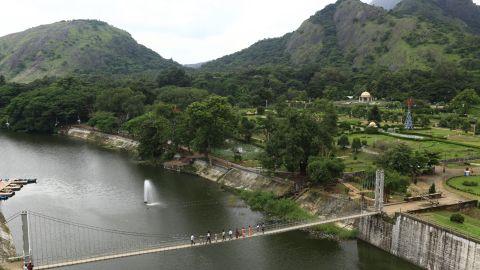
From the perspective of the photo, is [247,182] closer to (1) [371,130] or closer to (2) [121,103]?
(1) [371,130]

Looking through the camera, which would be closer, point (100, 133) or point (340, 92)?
point (100, 133)

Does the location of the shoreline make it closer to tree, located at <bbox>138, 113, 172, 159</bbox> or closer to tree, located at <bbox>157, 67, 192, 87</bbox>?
tree, located at <bbox>138, 113, 172, 159</bbox>

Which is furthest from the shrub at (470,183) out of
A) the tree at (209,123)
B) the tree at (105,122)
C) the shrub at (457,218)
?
the tree at (105,122)

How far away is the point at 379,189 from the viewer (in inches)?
1468

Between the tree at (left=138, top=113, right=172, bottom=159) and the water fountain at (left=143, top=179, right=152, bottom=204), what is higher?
the tree at (left=138, top=113, right=172, bottom=159)

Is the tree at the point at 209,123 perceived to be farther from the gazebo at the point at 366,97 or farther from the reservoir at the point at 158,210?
the gazebo at the point at 366,97

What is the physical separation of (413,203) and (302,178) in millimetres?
12954

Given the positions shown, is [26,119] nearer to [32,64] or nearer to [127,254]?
[127,254]

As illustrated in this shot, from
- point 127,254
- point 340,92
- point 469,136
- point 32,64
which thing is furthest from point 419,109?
point 32,64

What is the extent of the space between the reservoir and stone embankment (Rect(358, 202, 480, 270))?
2.96ft

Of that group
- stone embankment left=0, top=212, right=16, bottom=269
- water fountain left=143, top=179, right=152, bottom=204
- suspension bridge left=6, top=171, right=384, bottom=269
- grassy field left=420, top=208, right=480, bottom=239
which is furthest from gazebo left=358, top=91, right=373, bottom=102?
stone embankment left=0, top=212, right=16, bottom=269

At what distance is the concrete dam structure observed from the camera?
30991mm

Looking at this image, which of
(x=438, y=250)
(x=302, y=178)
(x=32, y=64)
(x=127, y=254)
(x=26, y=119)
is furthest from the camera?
(x=32, y=64)

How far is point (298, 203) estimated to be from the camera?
4578cm
